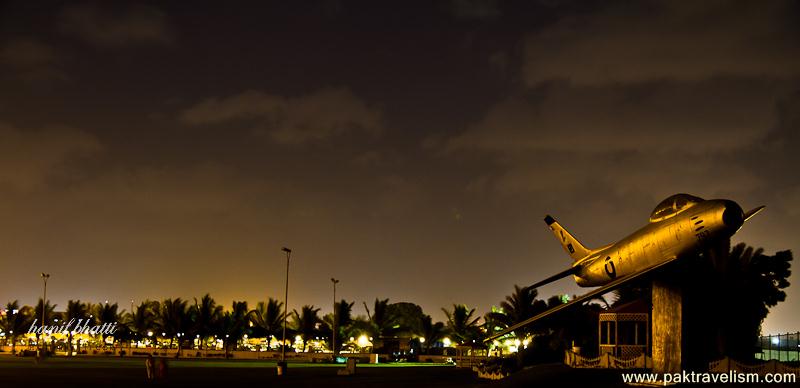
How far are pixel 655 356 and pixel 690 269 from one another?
3062mm

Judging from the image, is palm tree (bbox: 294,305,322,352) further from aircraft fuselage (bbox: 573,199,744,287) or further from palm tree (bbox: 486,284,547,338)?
aircraft fuselage (bbox: 573,199,744,287)

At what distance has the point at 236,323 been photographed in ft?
354

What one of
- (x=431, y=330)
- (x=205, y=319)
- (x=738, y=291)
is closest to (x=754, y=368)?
(x=738, y=291)

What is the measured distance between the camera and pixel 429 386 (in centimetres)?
3441

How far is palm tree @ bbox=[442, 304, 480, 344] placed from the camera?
315 ft

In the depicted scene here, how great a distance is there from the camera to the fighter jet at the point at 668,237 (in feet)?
68.1

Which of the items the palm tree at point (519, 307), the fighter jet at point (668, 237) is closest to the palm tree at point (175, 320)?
the palm tree at point (519, 307)

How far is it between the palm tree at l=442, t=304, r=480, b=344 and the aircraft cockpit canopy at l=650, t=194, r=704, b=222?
73.6m

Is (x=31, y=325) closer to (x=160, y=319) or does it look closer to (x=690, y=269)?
(x=160, y=319)

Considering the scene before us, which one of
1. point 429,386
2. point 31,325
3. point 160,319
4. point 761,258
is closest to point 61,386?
point 429,386

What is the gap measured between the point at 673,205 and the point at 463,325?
75145mm

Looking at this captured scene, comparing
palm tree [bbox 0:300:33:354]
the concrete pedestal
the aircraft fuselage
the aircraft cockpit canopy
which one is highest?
the aircraft cockpit canopy

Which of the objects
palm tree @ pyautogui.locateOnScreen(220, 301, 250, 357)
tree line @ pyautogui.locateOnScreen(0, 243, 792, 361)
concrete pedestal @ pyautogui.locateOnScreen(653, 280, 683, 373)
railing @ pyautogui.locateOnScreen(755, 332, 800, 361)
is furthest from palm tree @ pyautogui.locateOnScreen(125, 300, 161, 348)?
concrete pedestal @ pyautogui.locateOnScreen(653, 280, 683, 373)

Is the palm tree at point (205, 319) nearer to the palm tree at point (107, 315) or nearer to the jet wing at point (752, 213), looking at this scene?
the palm tree at point (107, 315)
